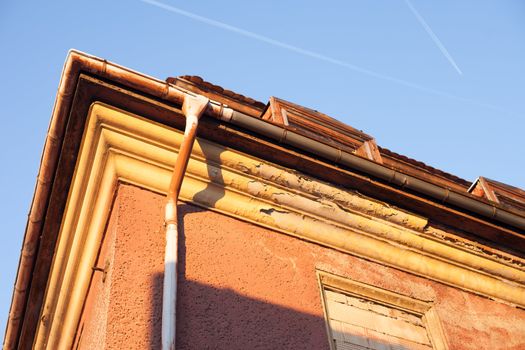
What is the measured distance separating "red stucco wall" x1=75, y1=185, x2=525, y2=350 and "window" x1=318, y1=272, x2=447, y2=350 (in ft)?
0.28

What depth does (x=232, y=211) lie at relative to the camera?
14.0ft

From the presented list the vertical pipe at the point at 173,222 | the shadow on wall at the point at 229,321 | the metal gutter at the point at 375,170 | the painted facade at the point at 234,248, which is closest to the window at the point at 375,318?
the painted facade at the point at 234,248

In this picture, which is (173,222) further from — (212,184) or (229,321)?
(229,321)

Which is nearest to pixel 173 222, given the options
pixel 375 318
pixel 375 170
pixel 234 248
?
pixel 234 248

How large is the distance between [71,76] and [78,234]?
43.5 inches

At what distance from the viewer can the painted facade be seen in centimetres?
365

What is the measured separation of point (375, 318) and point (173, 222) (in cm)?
157

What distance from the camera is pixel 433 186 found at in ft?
16.2

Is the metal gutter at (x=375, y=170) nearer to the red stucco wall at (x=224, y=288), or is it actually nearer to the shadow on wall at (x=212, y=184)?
the shadow on wall at (x=212, y=184)

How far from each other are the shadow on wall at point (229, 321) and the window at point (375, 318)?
0.23 m

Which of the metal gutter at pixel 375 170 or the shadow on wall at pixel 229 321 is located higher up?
the metal gutter at pixel 375 170

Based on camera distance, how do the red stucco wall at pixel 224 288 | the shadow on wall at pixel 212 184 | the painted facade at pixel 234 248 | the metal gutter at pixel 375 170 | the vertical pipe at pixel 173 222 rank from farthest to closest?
1. the metal gutter at pixel 375 170
2. the shadow on wall at pixel 212 184
3. the painted facade at pixel 234 248
4. the red stucco wall at pixel 224 288
5. the vertical pipe at pixel 173 222

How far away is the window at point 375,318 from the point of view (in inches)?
160

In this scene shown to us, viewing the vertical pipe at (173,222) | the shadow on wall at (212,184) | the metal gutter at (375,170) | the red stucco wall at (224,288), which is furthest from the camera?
→ the metal gutter at (375,170)
